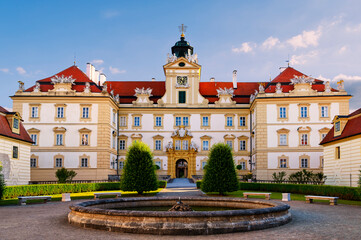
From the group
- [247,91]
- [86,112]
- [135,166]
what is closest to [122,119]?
[86,112]

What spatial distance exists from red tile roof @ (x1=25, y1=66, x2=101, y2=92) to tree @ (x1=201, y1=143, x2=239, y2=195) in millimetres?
20748

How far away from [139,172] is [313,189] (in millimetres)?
11430

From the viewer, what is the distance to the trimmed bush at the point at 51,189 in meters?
22.5

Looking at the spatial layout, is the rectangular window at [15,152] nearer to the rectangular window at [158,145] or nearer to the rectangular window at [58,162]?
the rectangular window at [58,162]

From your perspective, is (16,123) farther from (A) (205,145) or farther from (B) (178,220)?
(A) (205,145)

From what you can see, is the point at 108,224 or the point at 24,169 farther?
the point at 24,169

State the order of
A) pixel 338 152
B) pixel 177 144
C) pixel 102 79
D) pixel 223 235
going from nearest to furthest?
1. pixel 223 235
2. pixel 338 152
3. pixel 177 144
4. pixel 102 79

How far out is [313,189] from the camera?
2470cm

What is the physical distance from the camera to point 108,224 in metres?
10.9

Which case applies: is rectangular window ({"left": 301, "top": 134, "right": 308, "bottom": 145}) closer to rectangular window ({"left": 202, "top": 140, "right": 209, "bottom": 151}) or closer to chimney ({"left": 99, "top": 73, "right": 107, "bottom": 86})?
rectangular window ({"left": 202, "top": 140, "right": 209, "bottom": 151})

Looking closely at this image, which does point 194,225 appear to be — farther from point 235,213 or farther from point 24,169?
point 24,169

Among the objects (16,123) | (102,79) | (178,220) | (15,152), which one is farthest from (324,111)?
(178,220)

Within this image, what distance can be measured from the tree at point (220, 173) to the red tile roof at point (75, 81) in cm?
2075

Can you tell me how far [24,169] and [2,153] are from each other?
370 cm
